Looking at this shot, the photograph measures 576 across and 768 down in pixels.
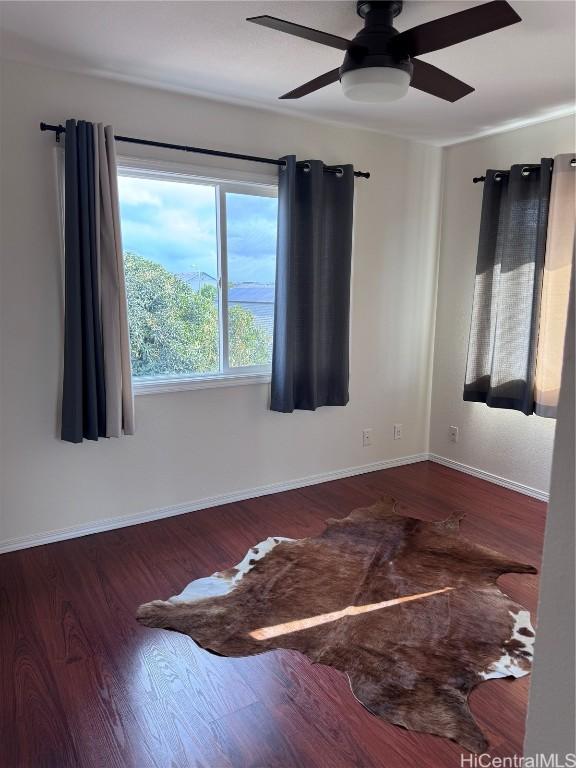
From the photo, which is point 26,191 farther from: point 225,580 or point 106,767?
point 106,767

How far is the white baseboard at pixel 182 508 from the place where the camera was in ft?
9.58

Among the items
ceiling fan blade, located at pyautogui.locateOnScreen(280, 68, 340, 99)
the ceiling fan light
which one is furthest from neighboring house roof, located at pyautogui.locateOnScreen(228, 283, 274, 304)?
the ceiling fan light

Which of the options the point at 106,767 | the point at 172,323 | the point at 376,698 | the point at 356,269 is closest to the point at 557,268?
the point at 356,269

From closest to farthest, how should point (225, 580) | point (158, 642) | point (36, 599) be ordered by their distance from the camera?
point (158, 642) < point (36, 599) < point (225, 580)

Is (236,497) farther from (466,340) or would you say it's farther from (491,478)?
(466,340)

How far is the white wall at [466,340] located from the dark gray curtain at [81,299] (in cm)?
272

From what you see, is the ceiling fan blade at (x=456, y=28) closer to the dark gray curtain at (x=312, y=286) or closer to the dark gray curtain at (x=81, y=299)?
the dark gray curtain at (x=312, y=286)

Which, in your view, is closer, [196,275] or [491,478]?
[196,275]

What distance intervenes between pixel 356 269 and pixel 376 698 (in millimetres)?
2828

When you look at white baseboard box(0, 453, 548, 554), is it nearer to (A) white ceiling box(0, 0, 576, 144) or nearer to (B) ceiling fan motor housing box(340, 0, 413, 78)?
(A) white ceiling box(0, 0, 576, 144)

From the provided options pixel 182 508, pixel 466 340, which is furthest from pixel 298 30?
pixel 466 340

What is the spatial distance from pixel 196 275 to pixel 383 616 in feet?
7.31

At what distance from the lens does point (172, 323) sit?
3254 mm

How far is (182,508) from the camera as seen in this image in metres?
3.39
